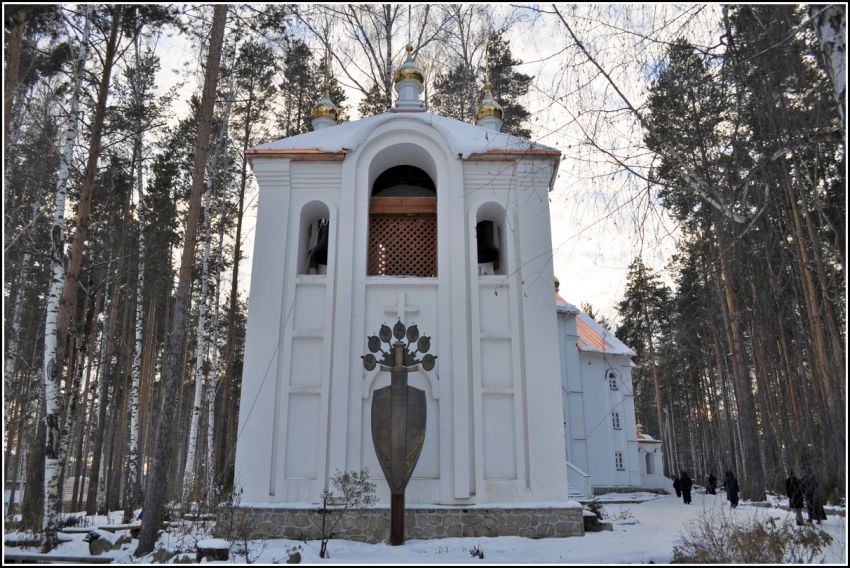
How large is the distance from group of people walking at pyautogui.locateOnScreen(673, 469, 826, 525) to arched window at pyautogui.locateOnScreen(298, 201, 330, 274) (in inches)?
336

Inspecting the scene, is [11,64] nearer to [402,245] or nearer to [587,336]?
[402,245]

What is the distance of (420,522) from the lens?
9.63 m

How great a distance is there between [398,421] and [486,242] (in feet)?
15.2

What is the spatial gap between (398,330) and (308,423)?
8.12 ft

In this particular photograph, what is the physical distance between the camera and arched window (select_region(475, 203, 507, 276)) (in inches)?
476

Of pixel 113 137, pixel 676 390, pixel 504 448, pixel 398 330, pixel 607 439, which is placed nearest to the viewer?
pixel 398 330

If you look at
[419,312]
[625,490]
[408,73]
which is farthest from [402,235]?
[625,490]

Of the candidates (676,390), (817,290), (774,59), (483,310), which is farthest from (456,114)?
(676,390)

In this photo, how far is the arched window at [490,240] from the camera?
12.1 meters

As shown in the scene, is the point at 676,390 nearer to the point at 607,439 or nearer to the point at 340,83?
the point at 607,439

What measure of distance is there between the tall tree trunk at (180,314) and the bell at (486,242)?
213 inches

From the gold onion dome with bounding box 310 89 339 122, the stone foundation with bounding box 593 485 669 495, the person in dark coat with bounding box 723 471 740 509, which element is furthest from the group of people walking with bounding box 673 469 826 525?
the gold onion dome with bounding box 310 89 339 122

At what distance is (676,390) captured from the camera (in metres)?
37.1

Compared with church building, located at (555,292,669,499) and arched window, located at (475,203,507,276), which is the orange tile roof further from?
arched window, located at (475,203,507,276)
